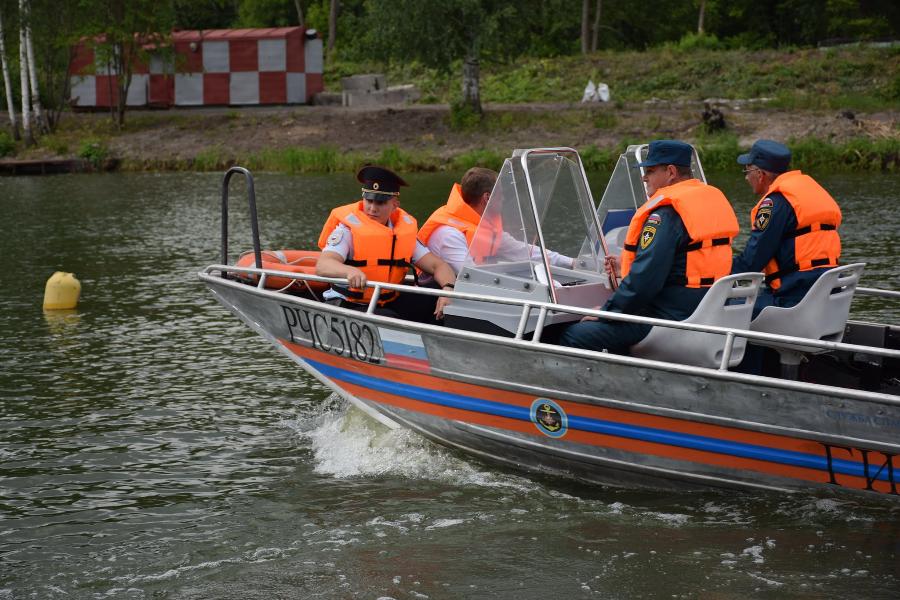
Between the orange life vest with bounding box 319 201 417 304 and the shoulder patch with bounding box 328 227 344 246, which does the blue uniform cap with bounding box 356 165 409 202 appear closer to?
the orange life vest with bounding box 319 201 417 304

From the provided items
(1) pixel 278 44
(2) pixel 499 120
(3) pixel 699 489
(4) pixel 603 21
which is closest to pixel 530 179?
(3) pixel 699 489

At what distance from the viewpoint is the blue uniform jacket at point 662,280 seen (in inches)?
245

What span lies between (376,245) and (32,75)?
31.1 metres

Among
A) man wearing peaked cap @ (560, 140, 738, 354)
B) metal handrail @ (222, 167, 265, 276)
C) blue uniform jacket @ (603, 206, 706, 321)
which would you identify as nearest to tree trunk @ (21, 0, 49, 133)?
metal handrail @ (222, 167, 265, 276)

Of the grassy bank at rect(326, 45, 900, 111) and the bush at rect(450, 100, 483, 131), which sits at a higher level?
the grassy bank at rect(326, 45, 900, 111)

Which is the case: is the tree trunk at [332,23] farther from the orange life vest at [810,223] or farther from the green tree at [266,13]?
the orange life vest at [810,223]

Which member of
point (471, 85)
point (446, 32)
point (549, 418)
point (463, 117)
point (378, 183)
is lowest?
point (549, 418)

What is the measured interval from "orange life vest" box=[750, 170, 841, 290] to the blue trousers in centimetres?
112

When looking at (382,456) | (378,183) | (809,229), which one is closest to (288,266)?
(378,183)

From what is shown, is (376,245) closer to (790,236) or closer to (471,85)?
(790,236)

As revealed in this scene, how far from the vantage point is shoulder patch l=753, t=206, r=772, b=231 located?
6805 mm

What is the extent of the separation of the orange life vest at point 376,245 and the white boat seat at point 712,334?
184cm

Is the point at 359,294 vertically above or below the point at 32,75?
below

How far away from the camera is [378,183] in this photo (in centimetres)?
736
